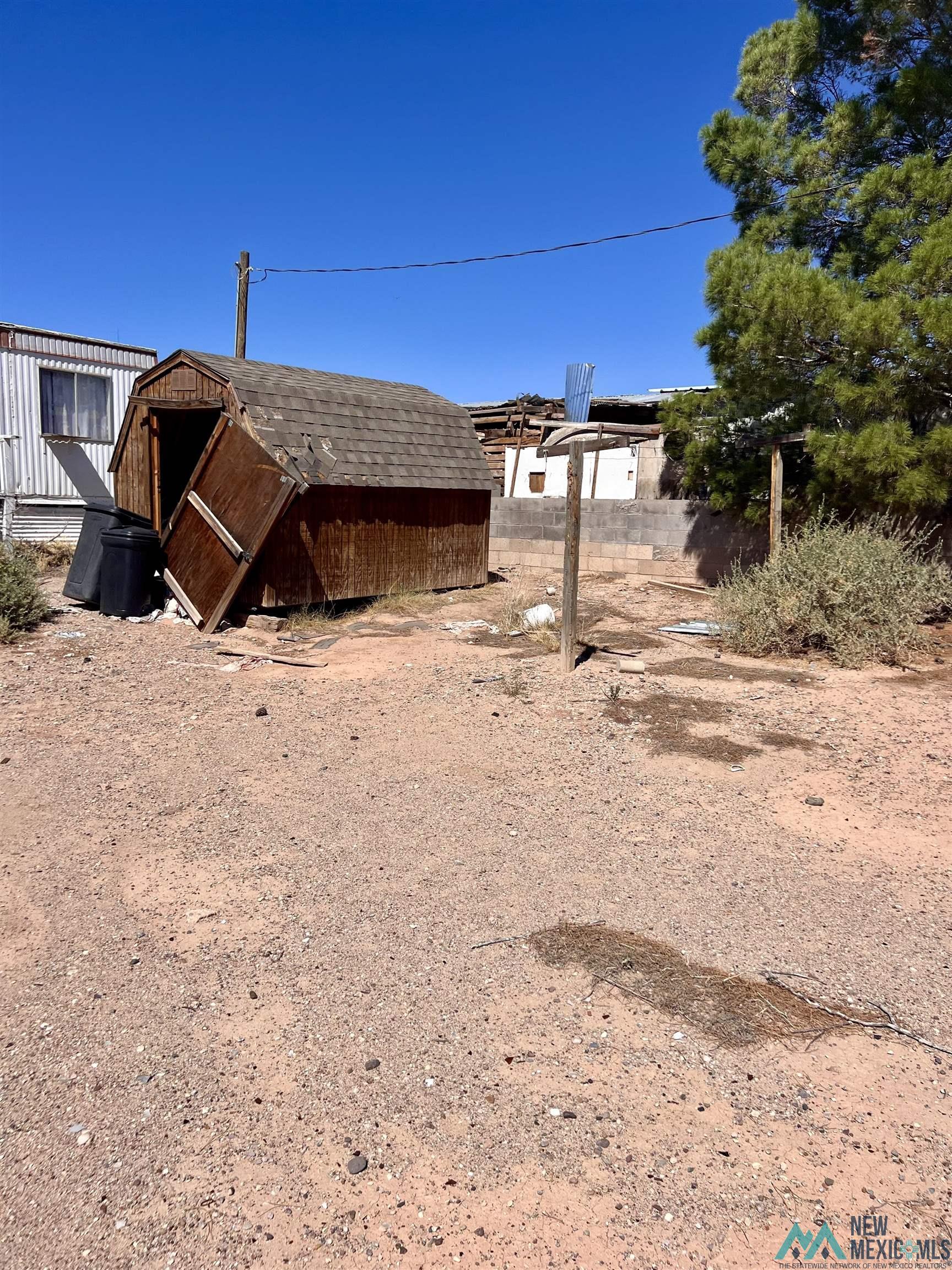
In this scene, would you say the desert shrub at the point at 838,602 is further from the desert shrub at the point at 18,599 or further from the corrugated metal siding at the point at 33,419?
the corrugated metal siding at the point at 33,419

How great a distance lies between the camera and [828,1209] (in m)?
2.44

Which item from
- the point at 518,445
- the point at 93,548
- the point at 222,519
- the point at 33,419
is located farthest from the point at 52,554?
the point at 518,445

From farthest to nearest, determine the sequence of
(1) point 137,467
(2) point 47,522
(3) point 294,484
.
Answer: (2) point 47,522 → (1) point 137,467 → (3) point 294,484

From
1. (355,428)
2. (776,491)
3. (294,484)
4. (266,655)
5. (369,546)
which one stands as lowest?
(266,655)

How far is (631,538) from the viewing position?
15.7 m

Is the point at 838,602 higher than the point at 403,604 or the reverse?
higher

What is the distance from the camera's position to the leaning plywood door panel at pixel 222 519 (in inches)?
Answer: 402

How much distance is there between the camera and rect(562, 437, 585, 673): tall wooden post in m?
8.45

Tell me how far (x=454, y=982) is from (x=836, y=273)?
11628mm

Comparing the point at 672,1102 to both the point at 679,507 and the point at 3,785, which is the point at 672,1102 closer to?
the point at 3,785

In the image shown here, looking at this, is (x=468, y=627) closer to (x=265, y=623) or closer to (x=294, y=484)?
(x=265, y=623)

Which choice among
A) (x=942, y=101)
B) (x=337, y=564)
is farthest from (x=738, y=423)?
(x=337, y=564)

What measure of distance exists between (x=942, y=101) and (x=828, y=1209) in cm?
1321

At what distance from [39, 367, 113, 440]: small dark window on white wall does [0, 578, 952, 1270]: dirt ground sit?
1029cm
